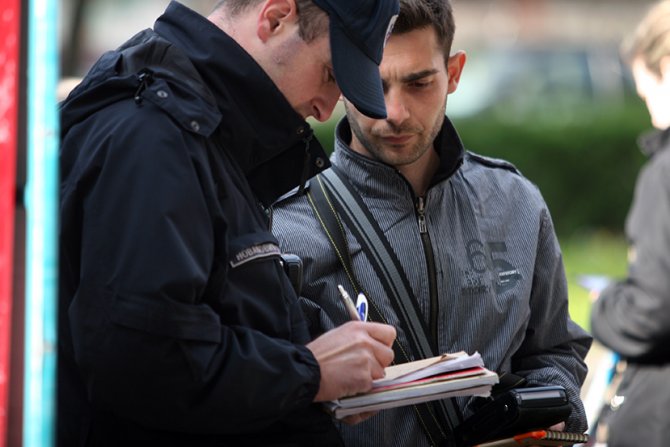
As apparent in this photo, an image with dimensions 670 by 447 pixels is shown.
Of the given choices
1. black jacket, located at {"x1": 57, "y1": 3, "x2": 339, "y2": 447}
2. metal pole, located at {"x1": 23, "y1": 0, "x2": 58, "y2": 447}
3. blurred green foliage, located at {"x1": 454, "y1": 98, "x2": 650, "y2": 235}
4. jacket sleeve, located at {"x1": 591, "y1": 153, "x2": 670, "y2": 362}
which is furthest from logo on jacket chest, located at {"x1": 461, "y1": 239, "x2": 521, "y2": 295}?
blurred green foliage, located at {"x1": 454, "y1": 98, "x2": 650, "y2": 235}

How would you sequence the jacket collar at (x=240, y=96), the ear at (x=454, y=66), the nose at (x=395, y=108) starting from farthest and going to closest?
the ear at (x=454, y=66) < the nose at (x=395, y=108) < the jacket collar at (x=240, y=96)

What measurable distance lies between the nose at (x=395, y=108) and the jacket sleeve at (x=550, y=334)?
505mm

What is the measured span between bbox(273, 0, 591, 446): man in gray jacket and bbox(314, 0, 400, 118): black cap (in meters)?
0.58

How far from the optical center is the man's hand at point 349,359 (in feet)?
7.24

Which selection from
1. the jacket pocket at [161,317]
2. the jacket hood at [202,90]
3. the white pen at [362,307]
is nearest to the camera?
the jacket pocket at [161,317]

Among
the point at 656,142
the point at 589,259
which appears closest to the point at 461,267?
the point at 656,142

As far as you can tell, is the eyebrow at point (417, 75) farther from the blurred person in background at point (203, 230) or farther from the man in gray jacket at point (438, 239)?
the blurred person in background at point (203, 230)

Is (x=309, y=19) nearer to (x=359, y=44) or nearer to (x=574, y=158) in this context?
(x=359, y=44)

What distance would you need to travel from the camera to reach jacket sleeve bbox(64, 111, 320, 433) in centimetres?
198

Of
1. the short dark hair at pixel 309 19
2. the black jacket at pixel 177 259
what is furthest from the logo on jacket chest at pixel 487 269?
the short dark hair at pixel 309 19

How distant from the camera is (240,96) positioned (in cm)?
229

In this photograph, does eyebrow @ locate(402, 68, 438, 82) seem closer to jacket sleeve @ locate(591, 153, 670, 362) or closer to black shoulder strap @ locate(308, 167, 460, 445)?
black shoulder strap @ locate(308, 167, 460, 445)

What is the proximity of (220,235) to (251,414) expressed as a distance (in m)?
0.34

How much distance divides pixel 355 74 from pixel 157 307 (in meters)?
0.69
